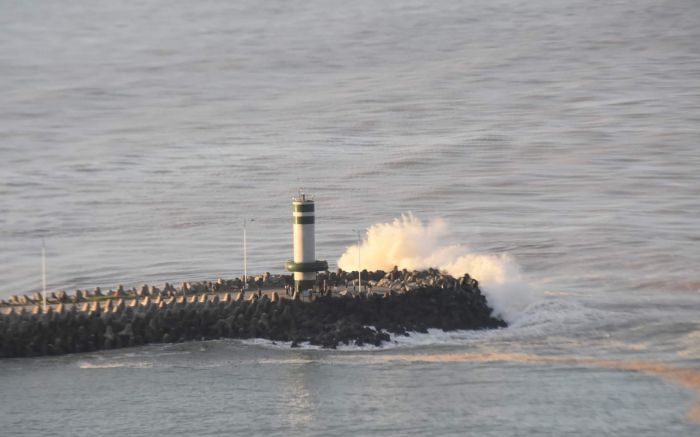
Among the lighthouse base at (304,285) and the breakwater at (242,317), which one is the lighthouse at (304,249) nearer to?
the lighthouse base at (304,285)

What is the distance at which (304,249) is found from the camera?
27188 mm

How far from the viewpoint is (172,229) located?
139 ft

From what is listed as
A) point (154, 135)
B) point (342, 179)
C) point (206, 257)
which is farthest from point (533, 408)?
point (154, 135)

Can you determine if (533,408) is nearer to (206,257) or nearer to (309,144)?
(206,257)

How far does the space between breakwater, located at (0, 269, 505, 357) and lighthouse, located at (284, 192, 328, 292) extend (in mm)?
308

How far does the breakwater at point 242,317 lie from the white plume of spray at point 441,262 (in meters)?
1.04

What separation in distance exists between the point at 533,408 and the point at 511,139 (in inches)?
1560

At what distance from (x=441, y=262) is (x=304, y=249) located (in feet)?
12.8

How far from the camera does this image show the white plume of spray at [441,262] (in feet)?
93.7

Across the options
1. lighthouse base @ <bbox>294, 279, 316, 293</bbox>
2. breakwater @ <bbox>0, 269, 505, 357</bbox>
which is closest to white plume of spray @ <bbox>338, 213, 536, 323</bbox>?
→ breakwater @ <bbox>0, 269, 505, 357</bbox>

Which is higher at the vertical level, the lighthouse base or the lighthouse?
the lighthouse

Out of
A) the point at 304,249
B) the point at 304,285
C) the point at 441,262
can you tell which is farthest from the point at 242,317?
the point at 441,262

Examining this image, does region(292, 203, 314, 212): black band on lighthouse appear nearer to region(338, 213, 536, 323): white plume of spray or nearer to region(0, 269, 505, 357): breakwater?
region(0, 269, 505, 357): breakwater

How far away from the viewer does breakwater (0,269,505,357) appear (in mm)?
24953
